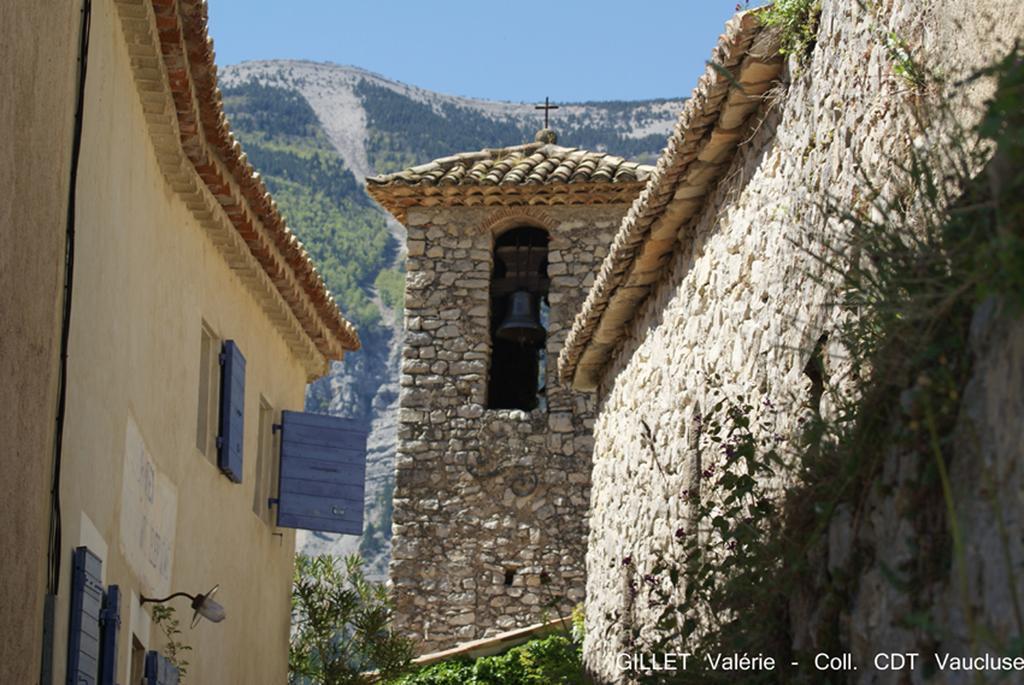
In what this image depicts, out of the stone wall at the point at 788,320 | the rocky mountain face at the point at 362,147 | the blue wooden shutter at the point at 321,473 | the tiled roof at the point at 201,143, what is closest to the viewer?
the stone wall at the point at 788,320

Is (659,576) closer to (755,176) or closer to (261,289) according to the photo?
(755,176)

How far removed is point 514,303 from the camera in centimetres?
2070

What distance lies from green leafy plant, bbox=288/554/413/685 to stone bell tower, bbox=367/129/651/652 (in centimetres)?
419

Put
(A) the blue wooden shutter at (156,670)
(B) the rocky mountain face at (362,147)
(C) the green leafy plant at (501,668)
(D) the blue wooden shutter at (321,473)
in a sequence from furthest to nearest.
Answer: (B) the rocky mountain face at (362,147)
(C) the green leafy plant at (501,668)
(D) the blue wooden shutter at (321,473)
(A) the blue wooden shutter at (156,670)

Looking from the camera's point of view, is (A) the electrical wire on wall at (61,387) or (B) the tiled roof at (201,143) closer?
(A) the electrical wire on wall at (61,387)

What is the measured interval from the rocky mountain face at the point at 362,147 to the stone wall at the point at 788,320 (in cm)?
8273

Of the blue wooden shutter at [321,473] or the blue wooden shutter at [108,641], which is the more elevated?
the blue wooden shutter at [321,473]

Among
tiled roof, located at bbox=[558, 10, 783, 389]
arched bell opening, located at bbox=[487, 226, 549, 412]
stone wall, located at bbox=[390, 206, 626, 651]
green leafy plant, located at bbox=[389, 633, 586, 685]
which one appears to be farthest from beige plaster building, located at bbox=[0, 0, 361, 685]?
arched bell opening, located at bbox=[487, 226, 549, 412]

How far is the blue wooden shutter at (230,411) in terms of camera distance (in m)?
11.9

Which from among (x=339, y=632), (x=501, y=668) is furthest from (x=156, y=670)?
(x=501, y=668)

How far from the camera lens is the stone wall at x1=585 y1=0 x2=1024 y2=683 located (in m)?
5.62

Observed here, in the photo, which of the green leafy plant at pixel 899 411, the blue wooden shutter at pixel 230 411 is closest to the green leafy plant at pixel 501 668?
the blue wooden shutter at pixel 230 411

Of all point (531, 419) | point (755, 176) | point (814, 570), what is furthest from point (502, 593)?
point (814, 570)

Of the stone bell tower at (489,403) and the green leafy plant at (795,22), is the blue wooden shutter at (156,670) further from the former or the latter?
the stone bell tower at (489,403)
